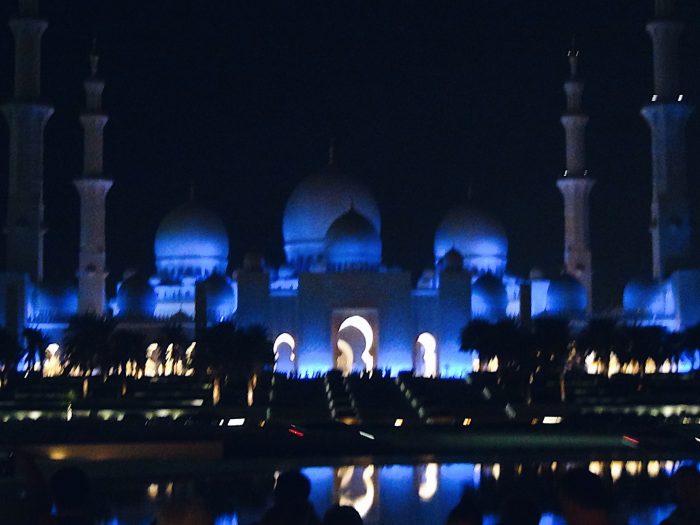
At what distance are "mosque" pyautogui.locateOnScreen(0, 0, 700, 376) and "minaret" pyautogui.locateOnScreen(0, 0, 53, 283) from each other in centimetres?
4

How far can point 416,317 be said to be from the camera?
158 ft

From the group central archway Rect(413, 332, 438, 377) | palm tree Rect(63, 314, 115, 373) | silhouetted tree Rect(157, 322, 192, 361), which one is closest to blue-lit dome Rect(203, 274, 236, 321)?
silhouetted tree Rect(157, 322, 192, 361)

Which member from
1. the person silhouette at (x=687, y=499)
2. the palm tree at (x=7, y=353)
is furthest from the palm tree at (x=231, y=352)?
the person silhouette at (x=687, y=499)

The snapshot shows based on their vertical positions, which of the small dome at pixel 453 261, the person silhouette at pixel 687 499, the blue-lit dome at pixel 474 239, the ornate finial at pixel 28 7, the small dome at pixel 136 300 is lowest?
the person silhouette at pixel 687 499

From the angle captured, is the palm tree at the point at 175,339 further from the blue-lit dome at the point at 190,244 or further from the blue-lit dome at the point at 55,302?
the blue-lit dome at the point at 190,244

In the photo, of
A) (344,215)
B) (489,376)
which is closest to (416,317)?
(344,215)

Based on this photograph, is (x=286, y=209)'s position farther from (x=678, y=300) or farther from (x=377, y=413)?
(x=377, y=413)

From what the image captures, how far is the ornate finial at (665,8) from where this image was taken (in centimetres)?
4600

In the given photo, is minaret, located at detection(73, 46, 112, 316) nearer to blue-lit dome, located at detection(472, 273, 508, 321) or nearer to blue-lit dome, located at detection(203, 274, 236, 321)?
blue-lit dome, located at detection(203, 274, 236, 321)

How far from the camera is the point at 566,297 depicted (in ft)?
162

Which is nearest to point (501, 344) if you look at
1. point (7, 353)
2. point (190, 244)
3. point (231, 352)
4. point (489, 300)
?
point (231, 352)

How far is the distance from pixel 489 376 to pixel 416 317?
7818mm

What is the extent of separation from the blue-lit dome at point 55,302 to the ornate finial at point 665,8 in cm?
2087

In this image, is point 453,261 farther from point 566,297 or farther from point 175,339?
point 175,339
